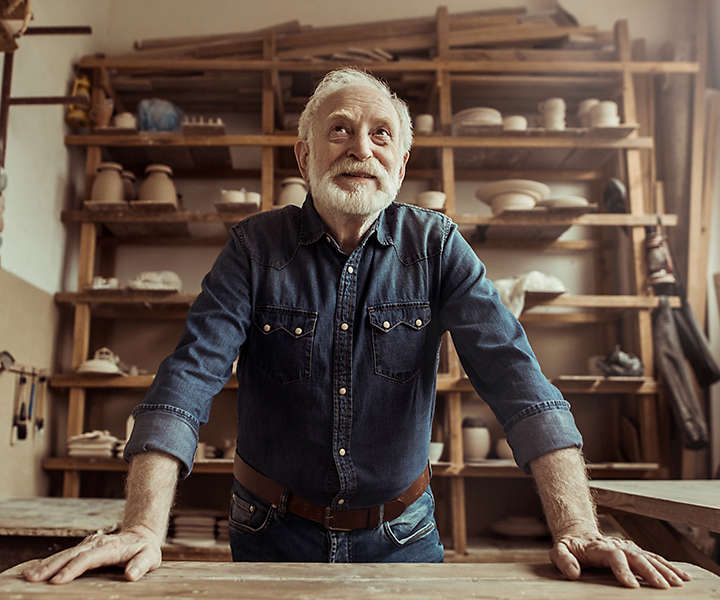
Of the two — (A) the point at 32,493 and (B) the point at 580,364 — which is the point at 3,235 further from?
(B) the point at 580,364

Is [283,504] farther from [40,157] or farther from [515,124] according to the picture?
[515,124]

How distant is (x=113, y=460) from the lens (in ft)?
11.0

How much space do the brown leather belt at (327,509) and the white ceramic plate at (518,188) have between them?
8.31 feet

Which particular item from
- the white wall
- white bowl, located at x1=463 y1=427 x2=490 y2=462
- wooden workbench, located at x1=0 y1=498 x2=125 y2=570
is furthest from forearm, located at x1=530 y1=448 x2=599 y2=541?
the white wall

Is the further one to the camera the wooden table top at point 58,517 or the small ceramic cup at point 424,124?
the small ceramic cup at point 424,124

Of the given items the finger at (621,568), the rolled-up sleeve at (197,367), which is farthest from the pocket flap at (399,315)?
the finger at (621,568)

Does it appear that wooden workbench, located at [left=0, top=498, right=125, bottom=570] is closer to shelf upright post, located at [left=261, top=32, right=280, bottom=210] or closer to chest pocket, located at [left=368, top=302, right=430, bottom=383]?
chest pocket, located at [left=368, top=302, right=430, bottom=383]

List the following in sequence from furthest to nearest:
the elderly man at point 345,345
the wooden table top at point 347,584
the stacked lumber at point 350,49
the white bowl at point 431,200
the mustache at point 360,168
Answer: the stacked lumber at point 350,49
the white bowl at point 431,200
the mustache at point 360,168
the elderly man at point 345,345
the wooden table top at point 347,584

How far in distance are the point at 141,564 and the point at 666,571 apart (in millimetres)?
769

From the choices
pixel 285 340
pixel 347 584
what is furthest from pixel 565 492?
pixel 285 340

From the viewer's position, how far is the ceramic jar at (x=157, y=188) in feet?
11.9

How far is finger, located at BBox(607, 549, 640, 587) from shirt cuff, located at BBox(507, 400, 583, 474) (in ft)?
0.67

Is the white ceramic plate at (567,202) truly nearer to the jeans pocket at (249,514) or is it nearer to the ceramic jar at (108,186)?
the ceramic jar at (108,186)

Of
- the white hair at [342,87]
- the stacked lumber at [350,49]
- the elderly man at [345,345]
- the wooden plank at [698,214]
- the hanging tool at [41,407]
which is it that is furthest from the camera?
the stacked lumber at [350,49]
